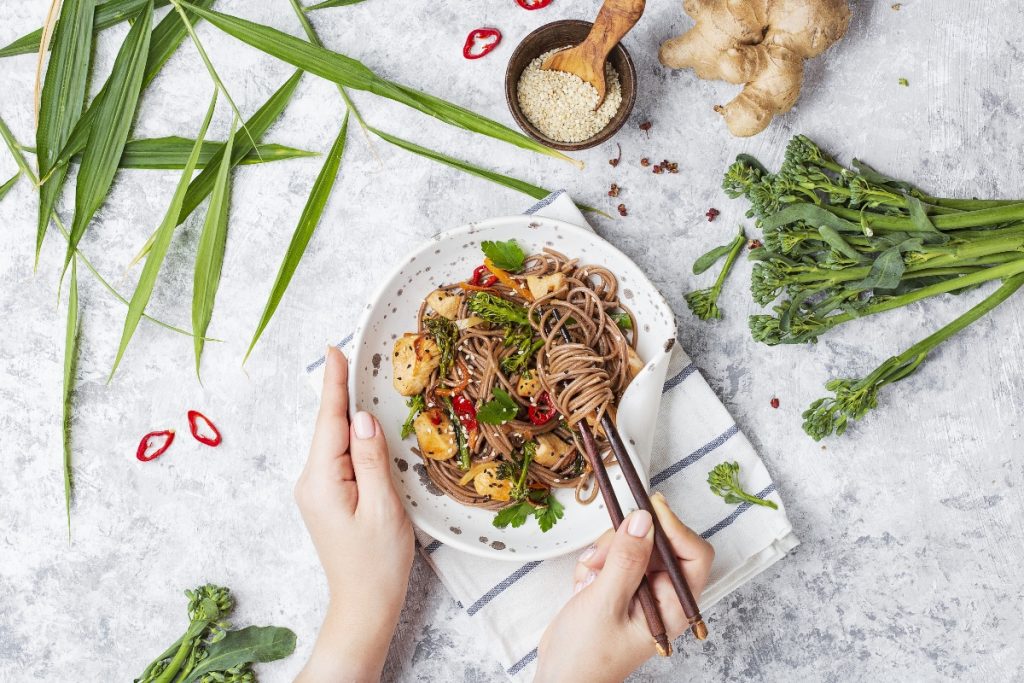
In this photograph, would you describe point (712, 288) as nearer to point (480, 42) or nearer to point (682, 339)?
point (682, 339)

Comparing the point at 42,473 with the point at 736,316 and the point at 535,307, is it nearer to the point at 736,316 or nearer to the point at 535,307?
the point at 535,307

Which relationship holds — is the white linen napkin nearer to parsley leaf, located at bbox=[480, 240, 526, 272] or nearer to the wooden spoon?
parsley leaf, located at bbox=[480, 240, 526, 272]

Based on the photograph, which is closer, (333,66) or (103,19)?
(333,66)

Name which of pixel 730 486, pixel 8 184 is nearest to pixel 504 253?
pixel 730 486

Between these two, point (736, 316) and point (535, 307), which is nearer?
point (535, 307)

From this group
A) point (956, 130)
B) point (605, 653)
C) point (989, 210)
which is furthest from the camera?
point (956, 130)

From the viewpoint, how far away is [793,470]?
278 cm

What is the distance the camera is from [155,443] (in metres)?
2.88

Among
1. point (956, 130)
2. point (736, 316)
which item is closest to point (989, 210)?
point (956, 130)

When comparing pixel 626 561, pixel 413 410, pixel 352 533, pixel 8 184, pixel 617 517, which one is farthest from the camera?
pixel 8 184

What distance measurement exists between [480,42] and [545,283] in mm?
996

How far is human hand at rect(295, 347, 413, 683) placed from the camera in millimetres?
2480

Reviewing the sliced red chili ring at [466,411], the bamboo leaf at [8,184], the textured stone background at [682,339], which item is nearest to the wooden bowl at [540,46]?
the textured stone background at [682,339]

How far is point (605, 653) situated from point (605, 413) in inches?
30.0
